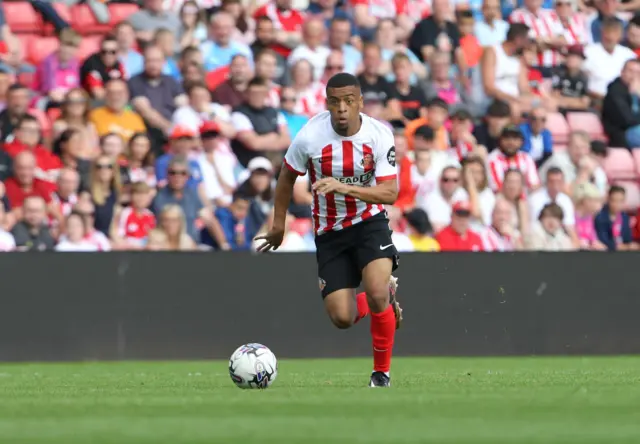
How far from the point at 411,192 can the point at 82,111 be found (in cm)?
383

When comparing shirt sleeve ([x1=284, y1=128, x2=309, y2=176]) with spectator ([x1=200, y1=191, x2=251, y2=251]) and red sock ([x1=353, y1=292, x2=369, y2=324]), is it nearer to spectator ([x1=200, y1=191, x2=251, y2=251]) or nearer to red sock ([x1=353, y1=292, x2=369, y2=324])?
red sock ([x1=353, y1=292, x2=369, y2=324])

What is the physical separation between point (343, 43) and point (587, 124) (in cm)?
345

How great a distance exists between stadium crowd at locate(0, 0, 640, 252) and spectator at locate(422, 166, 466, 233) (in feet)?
0.06

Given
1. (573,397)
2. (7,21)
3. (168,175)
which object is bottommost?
(573,397)

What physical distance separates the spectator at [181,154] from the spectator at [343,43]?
2482 millimetres

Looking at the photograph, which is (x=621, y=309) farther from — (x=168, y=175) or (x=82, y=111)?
(x=82, y=111)

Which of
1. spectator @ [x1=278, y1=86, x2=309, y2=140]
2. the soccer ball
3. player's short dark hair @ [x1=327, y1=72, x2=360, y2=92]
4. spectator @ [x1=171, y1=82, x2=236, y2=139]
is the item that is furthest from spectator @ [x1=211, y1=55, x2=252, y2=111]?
the soccer ball

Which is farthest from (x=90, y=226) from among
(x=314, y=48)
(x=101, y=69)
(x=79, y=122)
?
(x=314, y=48)

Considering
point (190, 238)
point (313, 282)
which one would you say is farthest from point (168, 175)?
point (313, 282)

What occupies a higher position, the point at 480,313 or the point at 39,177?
the point at 39,177

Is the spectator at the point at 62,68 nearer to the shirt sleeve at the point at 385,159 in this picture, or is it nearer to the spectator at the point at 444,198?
the spectator at the point at 444,198

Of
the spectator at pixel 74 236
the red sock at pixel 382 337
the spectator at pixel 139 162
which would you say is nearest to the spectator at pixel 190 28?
the spectator at pixel 139 162

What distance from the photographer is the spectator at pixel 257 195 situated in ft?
49.3

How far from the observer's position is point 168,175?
583 inches
